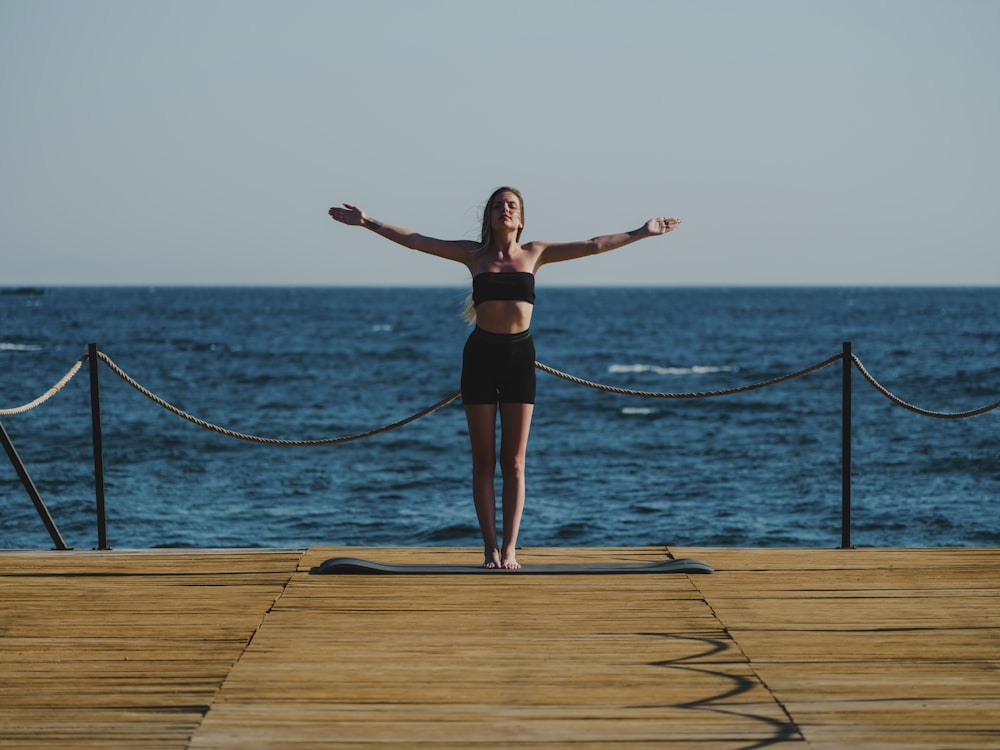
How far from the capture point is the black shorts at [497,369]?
5328 millimetres

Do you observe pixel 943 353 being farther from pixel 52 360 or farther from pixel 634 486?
pixel 52 360

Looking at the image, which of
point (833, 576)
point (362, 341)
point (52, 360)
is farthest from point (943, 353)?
point (833, 576)

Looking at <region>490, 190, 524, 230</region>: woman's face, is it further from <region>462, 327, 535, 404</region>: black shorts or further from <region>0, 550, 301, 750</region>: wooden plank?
<region>0, 550, 301, 750</region>: wooden plank

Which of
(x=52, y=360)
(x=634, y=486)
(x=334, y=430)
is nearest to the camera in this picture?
Result: (x=634, y=486)

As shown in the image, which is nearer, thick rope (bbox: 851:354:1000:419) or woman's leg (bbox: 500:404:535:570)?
woman's leg (bbox: 500:404:535:570)

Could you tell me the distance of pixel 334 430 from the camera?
2747 centimetres

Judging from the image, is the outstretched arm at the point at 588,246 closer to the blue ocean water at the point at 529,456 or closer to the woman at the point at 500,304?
the woman at the point at 500,304

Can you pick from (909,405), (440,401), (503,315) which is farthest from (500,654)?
(909,405)

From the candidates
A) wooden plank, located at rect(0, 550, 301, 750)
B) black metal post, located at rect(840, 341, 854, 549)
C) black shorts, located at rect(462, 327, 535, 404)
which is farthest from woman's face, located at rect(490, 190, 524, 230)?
black metal post, located at rect(840, 341, 854, 549)

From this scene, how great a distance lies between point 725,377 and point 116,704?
40.3 meters

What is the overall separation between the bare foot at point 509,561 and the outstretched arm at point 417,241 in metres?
1.53

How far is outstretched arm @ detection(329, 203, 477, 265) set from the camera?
536 cm

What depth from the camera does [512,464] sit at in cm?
541

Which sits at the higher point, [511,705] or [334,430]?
[511,705]
